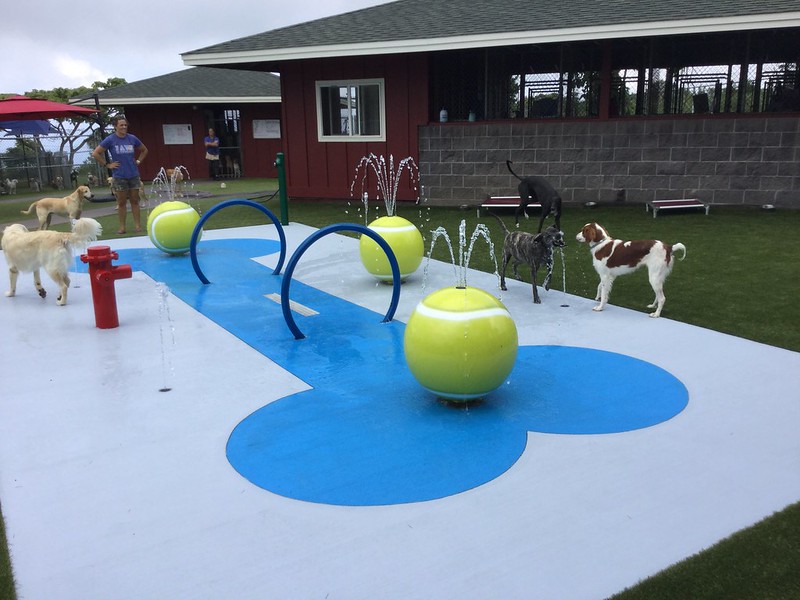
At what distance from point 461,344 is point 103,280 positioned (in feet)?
13.5

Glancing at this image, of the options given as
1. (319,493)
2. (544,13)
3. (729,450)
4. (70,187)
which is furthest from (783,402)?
(70,187)

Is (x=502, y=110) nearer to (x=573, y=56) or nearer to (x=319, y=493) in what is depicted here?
(x=573, y=56)

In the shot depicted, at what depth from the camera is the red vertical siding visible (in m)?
16.1

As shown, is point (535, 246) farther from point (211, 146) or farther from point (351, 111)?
point (211, 146)

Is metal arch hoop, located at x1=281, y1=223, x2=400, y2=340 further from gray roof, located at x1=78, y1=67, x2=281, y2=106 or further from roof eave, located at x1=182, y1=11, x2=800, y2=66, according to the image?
gray roof, located at x1=78, y1=67, x2=281, y2=106

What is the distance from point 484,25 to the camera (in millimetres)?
14367

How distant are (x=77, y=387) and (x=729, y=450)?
15.8ft

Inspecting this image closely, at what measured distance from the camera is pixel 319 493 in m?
3.78

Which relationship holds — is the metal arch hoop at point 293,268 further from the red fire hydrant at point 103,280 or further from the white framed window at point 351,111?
the white framed window at point 351,111

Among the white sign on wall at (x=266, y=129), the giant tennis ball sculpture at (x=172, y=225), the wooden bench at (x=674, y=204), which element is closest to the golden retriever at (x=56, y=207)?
the giant tennis ball sculpture at (x=172, y=225)

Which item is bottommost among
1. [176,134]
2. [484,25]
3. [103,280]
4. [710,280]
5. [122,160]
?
[710,280]

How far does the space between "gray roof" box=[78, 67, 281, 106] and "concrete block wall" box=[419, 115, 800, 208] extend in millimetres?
12866

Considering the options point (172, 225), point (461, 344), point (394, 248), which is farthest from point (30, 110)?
point (461, 344)

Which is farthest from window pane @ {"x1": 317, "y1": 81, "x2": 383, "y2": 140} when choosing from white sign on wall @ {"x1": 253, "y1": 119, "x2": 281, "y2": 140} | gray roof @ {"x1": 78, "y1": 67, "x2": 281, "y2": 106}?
white sign on wall @ {"x1": 253, "y1": 119, "x2": 281, "y2": 140}
